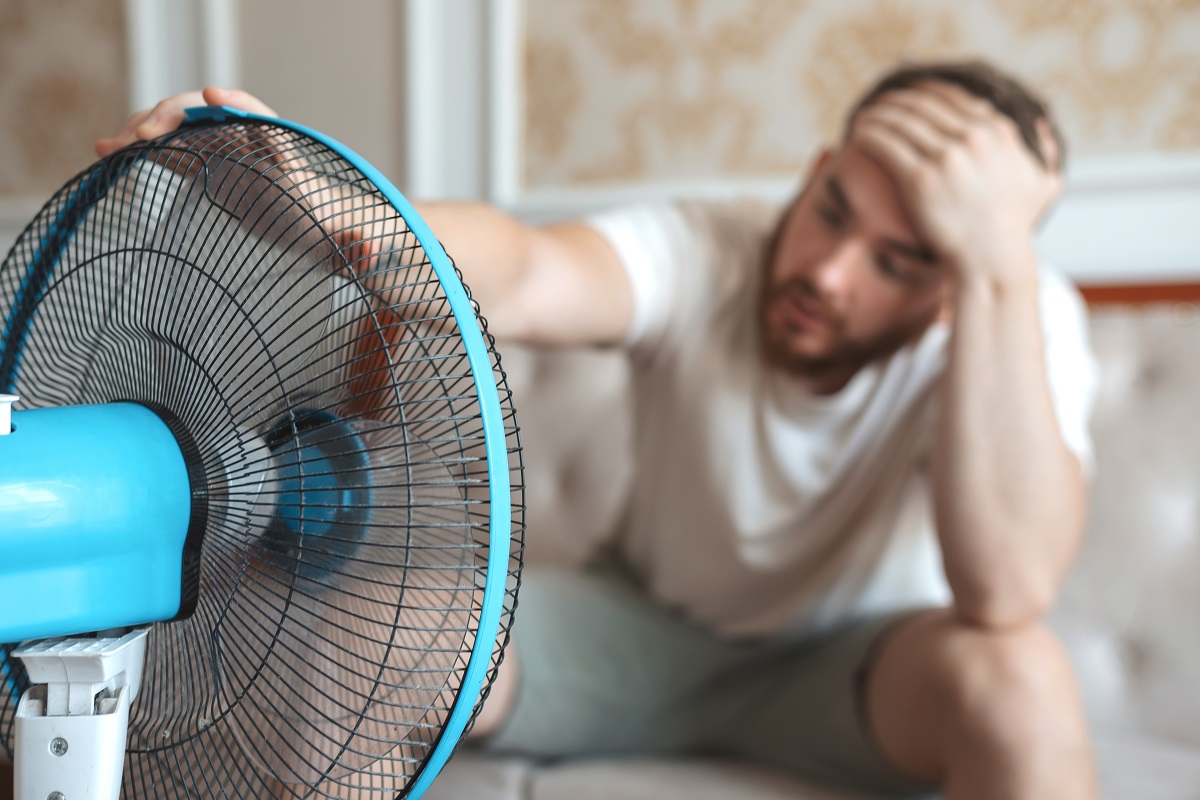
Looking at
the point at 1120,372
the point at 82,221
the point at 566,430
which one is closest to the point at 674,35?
the point at 566,430

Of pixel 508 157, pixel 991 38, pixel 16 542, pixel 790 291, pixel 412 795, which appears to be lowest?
pixel 412 795

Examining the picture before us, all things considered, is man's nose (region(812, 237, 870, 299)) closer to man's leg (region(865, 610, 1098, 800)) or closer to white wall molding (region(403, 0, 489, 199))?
man's leg (region(865, 610, 1098, 800))

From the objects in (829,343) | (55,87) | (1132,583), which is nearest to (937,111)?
(829,343)

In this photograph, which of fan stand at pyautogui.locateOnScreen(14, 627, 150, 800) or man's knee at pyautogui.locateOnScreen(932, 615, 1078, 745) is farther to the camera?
man's knee at pyautogui.locateOnScreen(932, 615, 1078, 745)

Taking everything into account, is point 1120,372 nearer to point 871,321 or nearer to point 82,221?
point 871,321

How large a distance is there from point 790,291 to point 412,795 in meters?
0.76

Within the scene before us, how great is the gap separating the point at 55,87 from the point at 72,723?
1810 mm

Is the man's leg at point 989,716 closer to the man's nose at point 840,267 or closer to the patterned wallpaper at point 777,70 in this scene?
the man's nose at point 840,267

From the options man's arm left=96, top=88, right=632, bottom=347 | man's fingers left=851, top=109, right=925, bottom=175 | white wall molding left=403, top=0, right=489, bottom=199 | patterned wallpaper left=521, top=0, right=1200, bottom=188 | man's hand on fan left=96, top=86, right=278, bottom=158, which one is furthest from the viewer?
white wall molding left=403, top=0, right=489, bottom=199

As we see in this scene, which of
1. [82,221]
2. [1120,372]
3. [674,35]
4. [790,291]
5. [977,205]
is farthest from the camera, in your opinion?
[674,35]

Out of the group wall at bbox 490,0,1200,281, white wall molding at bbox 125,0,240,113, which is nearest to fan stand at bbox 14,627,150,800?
wall at bbox 490,0,1200,281

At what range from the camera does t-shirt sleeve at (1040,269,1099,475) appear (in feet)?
3.42

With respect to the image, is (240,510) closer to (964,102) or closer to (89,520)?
(89,520)

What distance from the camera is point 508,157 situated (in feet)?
5.46
